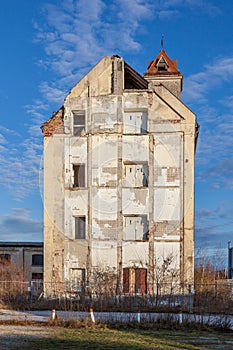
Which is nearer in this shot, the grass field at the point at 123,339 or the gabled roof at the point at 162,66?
the grass field at the point at 123,339

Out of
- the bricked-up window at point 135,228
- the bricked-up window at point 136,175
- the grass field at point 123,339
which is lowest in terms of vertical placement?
the grass field at point 123,339

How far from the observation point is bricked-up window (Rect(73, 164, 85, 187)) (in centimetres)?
3219

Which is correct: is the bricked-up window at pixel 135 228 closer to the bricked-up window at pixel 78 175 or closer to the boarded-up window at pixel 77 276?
the boarded-up window at pixel 77 276

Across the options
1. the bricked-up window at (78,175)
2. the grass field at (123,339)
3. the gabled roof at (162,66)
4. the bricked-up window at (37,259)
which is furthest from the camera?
the bricked-up window at (37,259)

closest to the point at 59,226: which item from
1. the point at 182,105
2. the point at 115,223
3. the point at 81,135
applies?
the point at 115,223

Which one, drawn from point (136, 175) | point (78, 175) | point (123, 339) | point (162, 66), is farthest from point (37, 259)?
point (123, 339)

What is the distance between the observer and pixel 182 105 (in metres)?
31.8

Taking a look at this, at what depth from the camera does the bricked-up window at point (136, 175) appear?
3177 cm

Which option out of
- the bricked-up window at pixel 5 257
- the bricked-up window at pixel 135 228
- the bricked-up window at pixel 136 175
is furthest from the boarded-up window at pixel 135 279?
the bricked-up window at pixel 5 257

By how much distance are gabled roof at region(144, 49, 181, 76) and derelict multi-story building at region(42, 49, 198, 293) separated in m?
11.0

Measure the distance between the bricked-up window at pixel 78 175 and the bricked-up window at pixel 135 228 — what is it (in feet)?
11.7

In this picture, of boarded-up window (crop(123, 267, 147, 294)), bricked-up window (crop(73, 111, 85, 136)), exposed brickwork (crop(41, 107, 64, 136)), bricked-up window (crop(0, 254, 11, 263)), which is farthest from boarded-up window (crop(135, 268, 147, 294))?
bricked-up window (crop(0, 254, 11, 263))

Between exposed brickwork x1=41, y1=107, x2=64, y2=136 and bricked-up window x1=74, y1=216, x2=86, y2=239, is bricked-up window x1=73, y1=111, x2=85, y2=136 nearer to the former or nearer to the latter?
exposed brickwork x1=41, y1=107, x2=64, y2=136

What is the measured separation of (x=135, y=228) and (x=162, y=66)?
57.4 feet
